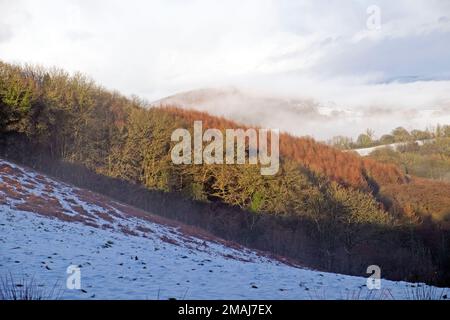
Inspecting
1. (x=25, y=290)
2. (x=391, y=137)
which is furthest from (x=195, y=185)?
(x=391, y=137)

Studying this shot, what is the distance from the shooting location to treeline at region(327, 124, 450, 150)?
144 meters

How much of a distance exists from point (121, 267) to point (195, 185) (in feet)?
120

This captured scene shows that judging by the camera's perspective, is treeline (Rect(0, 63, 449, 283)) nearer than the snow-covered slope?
No

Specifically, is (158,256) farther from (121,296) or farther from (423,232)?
(423,232)

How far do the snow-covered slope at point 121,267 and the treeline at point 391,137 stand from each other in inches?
4870

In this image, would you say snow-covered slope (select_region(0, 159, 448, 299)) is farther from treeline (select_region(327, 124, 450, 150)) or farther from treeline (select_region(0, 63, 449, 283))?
treeline (select_region(327, 124, 450, 150))

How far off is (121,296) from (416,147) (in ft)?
440

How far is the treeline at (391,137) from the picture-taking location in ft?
472

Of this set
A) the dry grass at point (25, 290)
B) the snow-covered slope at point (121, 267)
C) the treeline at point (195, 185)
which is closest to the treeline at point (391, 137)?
the treeline at point (195, 185)

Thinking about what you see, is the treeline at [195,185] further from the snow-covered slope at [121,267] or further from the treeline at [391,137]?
the treeline at [391,137]

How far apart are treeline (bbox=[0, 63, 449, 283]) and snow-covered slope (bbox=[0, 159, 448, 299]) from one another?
18.8m

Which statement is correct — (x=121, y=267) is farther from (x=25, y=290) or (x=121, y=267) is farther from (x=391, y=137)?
(x=391, y=137)

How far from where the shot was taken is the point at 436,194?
60.4 m

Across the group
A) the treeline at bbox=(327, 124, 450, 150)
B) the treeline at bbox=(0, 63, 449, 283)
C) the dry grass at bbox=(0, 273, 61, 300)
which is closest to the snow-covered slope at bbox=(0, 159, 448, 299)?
the dry grass at bbox=(0, 273, 61, 300)
